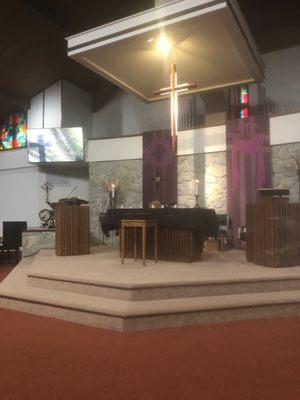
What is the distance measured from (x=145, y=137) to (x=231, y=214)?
2620 millimetres

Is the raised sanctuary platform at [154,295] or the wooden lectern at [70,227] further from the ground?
the wooden lectern at [70,227]

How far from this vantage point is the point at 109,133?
9945 mm

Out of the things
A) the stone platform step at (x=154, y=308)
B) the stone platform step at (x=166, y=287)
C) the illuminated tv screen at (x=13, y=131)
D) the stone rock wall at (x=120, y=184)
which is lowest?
the stone platform step at (x=154, y=308)

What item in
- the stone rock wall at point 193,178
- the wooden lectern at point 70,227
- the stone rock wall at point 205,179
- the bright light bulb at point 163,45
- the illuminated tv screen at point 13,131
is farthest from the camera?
the illuminated tv screen at point 13,131

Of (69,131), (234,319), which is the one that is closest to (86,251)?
(234,319)

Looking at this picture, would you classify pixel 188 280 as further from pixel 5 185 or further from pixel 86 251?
pixel 5 185

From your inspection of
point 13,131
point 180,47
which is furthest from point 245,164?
point 13,131

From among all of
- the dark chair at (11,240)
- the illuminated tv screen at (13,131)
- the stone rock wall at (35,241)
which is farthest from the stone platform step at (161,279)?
the illuminated tv screen at (13,131)

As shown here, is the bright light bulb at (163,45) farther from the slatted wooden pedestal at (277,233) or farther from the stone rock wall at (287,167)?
the stone rock wall at (287,167)

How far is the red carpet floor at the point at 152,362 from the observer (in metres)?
2.08

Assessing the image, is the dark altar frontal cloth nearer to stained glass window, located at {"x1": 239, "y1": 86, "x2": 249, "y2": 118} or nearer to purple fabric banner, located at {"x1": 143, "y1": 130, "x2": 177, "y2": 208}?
purple fabric banner, located at {"x1": 143, "y1": 130, "x2": 177, "y2": 208}

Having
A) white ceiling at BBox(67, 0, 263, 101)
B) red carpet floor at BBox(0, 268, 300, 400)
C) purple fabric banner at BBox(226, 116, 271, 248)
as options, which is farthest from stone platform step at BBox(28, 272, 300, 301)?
white ceiling at BBox(67, 0, 263, 101)

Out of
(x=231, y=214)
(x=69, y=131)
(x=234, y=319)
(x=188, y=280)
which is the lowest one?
(x=234, y=319)

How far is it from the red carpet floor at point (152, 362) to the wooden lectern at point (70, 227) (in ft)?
8.05
